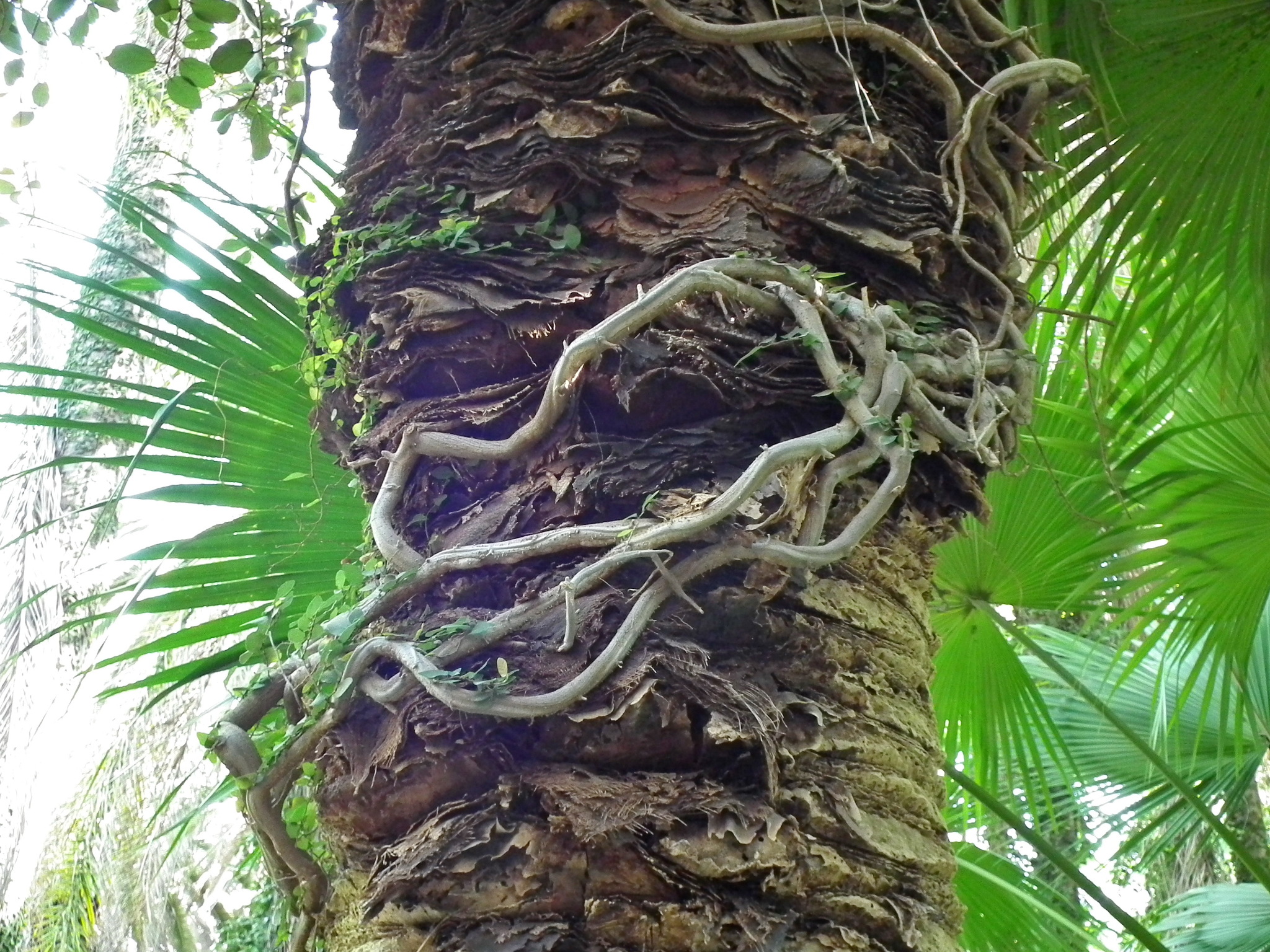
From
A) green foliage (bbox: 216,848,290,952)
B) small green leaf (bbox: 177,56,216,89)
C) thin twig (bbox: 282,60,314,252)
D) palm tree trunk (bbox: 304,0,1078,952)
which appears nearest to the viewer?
palm tree trunk (bbox: 304,0,1078,952)

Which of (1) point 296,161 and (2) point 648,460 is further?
(1) point 296,161

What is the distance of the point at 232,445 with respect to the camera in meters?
1.64

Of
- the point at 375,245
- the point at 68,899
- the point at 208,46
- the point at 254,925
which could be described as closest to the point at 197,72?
the point at 208,46

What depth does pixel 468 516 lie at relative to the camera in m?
0.84

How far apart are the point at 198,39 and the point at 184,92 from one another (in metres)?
0.12

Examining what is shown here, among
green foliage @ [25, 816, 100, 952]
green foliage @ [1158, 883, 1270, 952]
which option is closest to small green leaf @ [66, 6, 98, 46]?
green foliage @ [1158, 883, 1270, 952]

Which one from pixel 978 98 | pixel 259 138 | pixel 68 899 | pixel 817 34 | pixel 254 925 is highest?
pixel 259 138

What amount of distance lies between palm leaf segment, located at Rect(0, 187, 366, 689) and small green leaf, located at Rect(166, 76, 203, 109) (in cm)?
14

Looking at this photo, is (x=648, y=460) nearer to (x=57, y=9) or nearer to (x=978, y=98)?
(x=978, y=98)

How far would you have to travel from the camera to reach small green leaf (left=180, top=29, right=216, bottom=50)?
142 centimetres

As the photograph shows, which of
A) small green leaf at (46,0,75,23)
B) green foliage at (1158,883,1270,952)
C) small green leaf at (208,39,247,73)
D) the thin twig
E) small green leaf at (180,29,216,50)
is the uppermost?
small green leaf at (46,0,75,23)

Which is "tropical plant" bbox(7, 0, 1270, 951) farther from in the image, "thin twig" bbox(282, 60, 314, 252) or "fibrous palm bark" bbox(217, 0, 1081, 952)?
"thin twig" bbox(282, 60, 314, 252)

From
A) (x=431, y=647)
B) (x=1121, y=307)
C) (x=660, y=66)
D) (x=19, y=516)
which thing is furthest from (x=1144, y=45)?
(x=19, y=516)

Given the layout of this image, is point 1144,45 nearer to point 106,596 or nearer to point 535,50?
point 535,50
